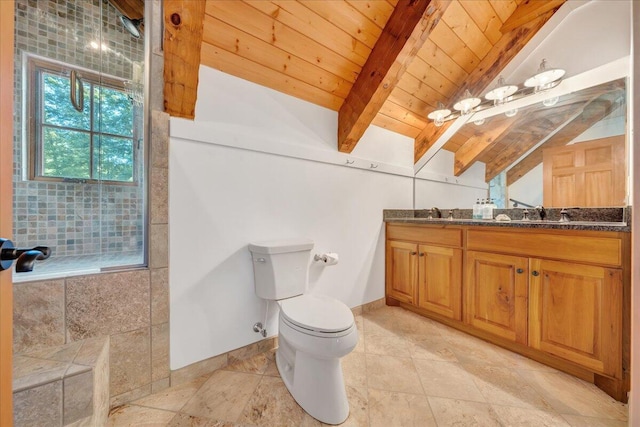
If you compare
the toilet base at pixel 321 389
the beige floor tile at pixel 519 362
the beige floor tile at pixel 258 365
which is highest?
the toilet base at pixel 321 389

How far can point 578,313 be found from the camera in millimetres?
1345

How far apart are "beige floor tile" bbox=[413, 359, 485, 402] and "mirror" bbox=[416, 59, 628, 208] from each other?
136 centimetres

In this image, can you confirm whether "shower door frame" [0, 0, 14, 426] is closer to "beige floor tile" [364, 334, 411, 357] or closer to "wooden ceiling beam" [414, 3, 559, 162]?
"beige floor tile" [364, 334, 411, 357]

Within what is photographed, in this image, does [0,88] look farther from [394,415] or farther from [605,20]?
[605,20]

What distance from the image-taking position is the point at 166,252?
51.8 inches

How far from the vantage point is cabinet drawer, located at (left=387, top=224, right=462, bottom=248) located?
6.33ft

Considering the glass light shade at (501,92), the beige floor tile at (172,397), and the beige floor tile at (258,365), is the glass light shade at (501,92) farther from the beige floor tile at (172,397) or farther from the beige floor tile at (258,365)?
the beige floor tile at (172,397)

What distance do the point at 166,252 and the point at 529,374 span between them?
216 cm

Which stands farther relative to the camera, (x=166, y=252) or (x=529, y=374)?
(x=529, y=374)

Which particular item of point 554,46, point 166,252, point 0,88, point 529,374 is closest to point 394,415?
point 529,374

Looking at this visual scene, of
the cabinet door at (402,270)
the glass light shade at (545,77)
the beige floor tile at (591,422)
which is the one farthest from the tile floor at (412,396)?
the glass light shade at (545,77)

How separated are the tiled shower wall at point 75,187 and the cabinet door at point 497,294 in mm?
2148

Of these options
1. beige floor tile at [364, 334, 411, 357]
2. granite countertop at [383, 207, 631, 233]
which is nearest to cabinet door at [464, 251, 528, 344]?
granite countertop at [383, 207, 631, 233]

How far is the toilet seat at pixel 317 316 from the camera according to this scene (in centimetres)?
114
